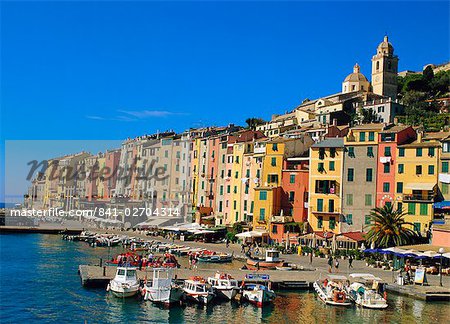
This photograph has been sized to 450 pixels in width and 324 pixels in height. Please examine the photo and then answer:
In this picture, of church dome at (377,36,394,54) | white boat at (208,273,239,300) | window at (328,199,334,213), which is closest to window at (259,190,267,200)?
window at (328,199,334,213)

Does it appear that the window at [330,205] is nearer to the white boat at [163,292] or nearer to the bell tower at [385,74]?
the white boat at [163,292]

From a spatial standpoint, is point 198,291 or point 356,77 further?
point 356,77

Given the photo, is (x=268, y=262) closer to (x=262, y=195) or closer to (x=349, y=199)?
(x=349, y=199)

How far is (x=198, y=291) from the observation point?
121ft

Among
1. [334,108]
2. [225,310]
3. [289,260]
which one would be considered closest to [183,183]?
[334,108]

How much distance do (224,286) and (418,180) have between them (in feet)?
94.6

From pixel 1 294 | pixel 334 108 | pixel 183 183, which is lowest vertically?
pixel 1 294

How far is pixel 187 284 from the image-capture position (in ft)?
124

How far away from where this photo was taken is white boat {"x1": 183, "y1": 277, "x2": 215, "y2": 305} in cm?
3650

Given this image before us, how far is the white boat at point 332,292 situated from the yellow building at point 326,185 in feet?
79.0

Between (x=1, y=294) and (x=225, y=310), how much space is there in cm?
1597

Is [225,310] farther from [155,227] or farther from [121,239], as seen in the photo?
[155,227]

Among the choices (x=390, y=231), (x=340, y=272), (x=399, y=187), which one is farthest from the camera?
(x=399, y=187)

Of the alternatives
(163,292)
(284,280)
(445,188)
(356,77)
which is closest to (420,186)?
(445,188)
